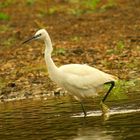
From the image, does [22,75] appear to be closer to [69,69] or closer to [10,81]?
[10,81]

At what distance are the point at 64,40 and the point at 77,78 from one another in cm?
1203

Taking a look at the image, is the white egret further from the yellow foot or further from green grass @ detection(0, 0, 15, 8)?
green grass @ detection(0, 0, 15, 8)

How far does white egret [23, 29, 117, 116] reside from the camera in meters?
15.4

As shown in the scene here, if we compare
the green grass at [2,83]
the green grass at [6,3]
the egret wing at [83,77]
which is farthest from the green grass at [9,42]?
the egret wing at [83,77]

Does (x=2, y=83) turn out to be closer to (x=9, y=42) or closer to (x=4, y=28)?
(x=9, y=42)

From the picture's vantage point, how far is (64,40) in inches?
1081

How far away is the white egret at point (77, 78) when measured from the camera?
1538cm

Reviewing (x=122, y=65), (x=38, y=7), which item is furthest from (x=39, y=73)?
(x=38, y=7)

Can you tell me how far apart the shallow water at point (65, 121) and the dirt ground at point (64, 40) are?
7.20 feet

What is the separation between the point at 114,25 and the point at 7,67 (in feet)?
27.2

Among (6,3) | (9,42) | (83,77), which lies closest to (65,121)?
(83,77)

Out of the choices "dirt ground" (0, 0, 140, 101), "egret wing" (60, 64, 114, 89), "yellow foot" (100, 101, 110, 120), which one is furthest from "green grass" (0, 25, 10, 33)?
"yellow foot" (100, 101, 110, 120)

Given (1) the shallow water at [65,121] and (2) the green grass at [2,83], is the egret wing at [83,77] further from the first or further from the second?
(2) the green grass at [2,83]

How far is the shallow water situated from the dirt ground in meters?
2.20
